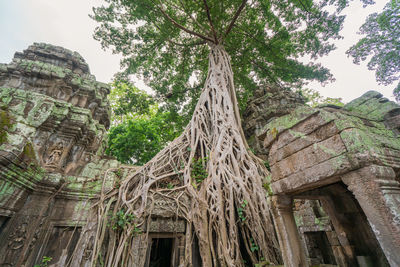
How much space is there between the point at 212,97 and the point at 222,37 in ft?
9.51

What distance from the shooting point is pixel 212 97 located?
194 inches

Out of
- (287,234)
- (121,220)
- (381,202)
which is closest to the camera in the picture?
(381,202)

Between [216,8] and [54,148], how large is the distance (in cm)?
597

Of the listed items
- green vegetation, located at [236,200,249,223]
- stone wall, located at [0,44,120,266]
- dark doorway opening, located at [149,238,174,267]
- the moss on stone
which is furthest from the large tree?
dark doorway opening, located at [149,238,174,267]

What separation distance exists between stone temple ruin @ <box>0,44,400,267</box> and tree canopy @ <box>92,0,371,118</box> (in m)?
1.48

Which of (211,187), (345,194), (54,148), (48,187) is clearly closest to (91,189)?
(48,187)

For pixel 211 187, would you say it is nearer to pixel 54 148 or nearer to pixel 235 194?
pixel 235 194

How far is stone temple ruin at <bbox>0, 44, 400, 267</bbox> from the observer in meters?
1.44

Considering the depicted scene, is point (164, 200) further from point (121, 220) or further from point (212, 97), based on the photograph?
point (212, 97)

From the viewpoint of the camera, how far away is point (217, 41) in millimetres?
6137

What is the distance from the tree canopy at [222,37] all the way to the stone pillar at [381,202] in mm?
5129

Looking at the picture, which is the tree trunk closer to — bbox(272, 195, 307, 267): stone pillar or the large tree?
the large tree

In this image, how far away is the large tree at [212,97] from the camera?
9.49ft

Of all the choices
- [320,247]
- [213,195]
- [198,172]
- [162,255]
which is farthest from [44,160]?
[320,247]
